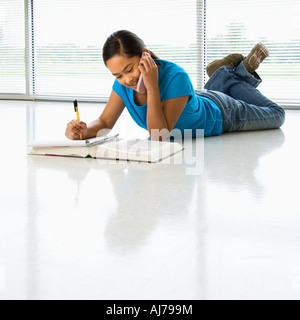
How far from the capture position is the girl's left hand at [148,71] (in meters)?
2.03

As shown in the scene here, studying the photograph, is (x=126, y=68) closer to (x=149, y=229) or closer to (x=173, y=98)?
(x=173, y=98)

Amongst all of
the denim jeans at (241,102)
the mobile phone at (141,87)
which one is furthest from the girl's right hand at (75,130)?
the denim jeans at (241,102)

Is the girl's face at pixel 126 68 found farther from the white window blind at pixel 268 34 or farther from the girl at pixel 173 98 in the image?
the white window blind at pixel 268 34

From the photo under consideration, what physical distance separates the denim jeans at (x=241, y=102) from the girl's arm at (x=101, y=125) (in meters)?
0.55

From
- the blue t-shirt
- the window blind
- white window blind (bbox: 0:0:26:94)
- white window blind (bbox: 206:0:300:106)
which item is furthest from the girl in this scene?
white window blind (bbox: 0:0:26:94)

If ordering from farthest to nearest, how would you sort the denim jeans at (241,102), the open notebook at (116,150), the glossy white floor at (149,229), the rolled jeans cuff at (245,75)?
the rolled jeans cuff at (245,75) → the denim jeans at (241,102) → the open notebook at (116,150) → the glossy white floor at (149,229)

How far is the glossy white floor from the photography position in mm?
836

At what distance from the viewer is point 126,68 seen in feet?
6.61

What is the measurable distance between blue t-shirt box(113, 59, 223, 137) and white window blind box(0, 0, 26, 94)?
3.71 metres

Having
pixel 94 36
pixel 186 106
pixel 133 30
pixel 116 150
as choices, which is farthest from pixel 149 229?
pixel 94 36

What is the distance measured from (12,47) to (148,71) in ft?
13.7

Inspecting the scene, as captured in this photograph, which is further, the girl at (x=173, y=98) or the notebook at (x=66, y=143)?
the girl at (x=173, y=98)
